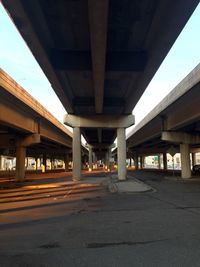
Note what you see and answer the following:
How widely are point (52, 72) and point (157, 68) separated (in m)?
5.71

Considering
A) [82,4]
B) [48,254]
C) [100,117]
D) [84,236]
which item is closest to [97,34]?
[82,4]

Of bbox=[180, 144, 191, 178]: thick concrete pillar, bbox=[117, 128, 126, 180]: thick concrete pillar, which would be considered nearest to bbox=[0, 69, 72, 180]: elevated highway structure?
bbox=[117, 128, 126, 180]: thick concrete pillar

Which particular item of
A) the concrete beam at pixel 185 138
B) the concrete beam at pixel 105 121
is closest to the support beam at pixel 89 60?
the concrete beam at pixel 105 121

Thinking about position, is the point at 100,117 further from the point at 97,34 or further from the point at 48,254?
the point at 48,254

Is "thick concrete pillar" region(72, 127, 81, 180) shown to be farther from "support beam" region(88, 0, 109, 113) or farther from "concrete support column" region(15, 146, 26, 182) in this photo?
"support beam" region(88, 0, 109, 113)

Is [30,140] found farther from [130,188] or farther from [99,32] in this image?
[99,32]

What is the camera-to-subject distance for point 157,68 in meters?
20.3

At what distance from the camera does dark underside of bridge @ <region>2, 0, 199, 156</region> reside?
13.0 meters

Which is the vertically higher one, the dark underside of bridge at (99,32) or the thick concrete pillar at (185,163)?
the dark underside of bridge at (99,32)

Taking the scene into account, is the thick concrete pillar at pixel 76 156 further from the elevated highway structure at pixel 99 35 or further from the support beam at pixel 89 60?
the support beam at pixel 89 60

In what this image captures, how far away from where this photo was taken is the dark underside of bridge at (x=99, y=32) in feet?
42.6

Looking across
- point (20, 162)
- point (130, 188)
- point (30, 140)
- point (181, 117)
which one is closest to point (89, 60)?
point (130, 188)

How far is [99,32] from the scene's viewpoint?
13703 millimetres

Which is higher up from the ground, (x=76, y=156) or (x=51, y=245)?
(x=76, y=156)
